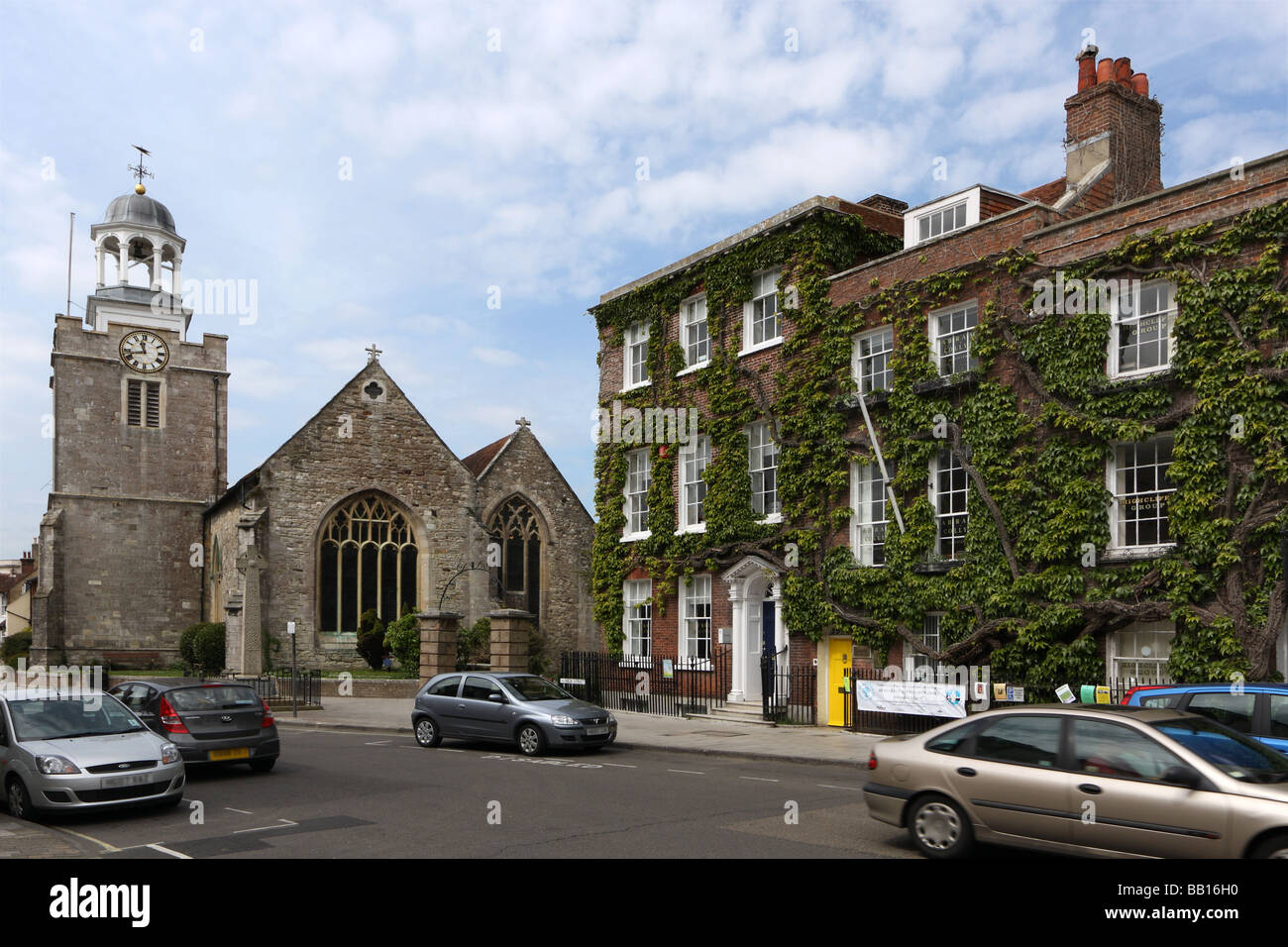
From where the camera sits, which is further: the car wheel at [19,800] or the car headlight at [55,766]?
the car wheel at [19,800]

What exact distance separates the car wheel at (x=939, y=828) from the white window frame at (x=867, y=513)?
41.4ft

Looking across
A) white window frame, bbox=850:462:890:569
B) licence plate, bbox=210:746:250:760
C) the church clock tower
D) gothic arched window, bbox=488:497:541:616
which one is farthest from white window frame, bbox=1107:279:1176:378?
the church clock tower

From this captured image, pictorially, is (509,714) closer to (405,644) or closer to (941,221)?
(941,221)

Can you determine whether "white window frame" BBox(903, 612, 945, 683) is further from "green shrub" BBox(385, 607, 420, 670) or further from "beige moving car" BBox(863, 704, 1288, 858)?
"green shrub" BBox(385, 607, 420, 670)

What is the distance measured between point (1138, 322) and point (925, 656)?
6954mm

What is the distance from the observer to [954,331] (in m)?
20.4

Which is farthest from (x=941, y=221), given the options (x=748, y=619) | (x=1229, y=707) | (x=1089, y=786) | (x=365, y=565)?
(x=365, y=565)

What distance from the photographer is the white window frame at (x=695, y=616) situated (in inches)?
997

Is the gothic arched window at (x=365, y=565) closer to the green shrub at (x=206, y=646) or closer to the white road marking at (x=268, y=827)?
the green shrub at (x=206, y=646)

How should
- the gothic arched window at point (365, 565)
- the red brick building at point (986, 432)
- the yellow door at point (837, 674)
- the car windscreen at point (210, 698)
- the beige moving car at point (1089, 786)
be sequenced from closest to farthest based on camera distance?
the beige moving car at point (1089, 786) < the car windscreen at point (210, 698) < the red brick building at point (986, 432) < the yellow door at point (837, 674) < the gothic arched window at point (365, 565)

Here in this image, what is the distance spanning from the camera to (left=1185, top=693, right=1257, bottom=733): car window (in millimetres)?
10320

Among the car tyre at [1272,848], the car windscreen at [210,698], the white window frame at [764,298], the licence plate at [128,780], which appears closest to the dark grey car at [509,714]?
the car windscreen at [210,698]

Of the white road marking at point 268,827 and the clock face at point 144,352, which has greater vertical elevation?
the clock face at point 144,352
